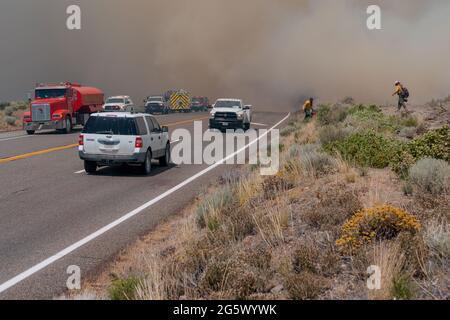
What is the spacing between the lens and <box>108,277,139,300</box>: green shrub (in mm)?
5648

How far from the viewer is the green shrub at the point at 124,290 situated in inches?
222

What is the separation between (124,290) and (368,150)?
847 centimetres

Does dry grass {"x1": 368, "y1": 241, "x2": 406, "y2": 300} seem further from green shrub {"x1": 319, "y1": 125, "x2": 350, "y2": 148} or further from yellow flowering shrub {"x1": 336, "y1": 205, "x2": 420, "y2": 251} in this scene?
green shrub {"x1": 319, "y1": 125, "x2": 350, "y2": 148}

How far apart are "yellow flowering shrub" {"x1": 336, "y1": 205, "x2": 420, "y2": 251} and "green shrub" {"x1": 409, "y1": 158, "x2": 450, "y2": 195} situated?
2199 millimetres

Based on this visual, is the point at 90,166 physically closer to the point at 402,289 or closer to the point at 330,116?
the point at 402,289

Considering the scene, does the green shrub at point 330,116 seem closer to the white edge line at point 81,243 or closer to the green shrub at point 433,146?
the white edge line at point 81,243

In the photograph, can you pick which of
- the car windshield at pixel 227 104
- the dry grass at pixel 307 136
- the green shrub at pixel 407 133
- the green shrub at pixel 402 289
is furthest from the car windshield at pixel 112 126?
the car windshield at pixel 227 104

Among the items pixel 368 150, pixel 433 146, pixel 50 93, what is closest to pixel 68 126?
pixel 50 93

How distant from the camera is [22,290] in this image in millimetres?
6449

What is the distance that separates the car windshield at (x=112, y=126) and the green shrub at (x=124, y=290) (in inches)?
383

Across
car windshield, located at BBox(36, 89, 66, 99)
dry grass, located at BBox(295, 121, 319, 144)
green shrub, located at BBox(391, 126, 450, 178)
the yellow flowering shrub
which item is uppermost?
car windshield, located at BBox(36, 89, 66, 99)

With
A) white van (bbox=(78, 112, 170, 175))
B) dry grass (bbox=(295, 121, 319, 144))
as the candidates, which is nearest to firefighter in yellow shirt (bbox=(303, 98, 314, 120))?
dry grass (bbox=(295, 121, 319, 144))

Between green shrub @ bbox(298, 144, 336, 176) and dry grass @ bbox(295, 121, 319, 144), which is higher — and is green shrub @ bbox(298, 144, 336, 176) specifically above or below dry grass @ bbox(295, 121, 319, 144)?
above
